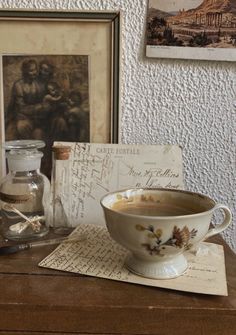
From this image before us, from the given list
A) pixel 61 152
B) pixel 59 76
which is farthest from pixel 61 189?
pixel 59 76

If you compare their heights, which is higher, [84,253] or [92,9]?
[92,9]

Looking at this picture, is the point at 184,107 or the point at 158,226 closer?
the point at 158,226

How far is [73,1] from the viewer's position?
690mm

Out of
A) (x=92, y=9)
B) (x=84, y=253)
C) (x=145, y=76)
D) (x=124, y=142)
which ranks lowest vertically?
(x=84, y=253)

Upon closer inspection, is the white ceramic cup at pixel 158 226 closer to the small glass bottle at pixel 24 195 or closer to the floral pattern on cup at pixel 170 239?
the floral pattern on cup at pixel 170 239

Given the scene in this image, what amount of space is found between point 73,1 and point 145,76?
163 mm

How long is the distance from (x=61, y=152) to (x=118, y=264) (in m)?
0.21

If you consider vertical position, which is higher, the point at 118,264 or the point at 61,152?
the point at 61,152

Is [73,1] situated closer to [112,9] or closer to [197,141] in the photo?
[112,9]

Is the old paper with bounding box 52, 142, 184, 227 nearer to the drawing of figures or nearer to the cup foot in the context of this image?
the drawing of figures

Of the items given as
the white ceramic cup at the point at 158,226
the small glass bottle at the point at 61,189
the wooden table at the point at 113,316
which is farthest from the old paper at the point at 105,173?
the wooden table at the point at 113,316

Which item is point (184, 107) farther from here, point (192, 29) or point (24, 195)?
point (24, 195)

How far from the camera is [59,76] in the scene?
708 mm

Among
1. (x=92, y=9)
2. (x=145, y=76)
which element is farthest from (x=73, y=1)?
(x=145, y=76)
